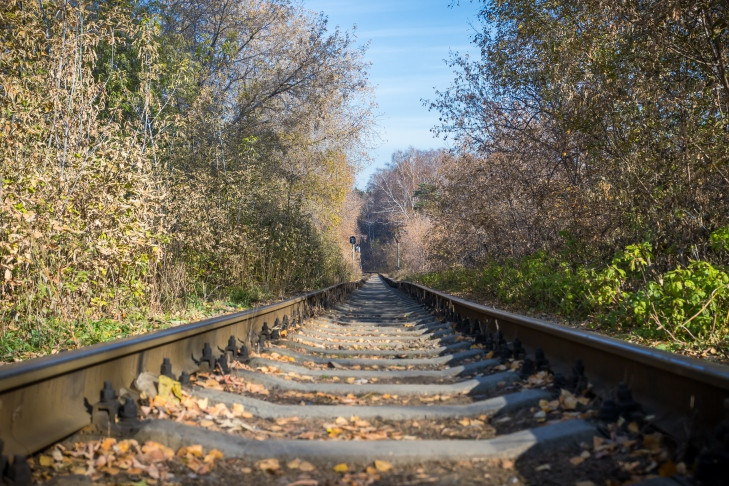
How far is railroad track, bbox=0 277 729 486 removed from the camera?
3041 millimetres

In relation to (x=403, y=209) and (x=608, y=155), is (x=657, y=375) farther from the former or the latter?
(x=403, y=209)

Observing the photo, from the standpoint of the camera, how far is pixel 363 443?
11.4 feet

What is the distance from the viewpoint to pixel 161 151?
508 inches

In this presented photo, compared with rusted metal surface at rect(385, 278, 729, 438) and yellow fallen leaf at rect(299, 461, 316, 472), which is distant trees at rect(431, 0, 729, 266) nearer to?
rusted metal surface at rect(385, 278, 729, 438)

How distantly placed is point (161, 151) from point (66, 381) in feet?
32.8

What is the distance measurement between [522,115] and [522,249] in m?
3.56

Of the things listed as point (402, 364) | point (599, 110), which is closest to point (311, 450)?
point (402, 364)

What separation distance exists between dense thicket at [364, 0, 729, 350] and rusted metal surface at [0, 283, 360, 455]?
189 inches

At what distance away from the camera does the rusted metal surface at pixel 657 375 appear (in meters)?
2.95

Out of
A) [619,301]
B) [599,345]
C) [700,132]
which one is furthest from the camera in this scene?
[700,132]

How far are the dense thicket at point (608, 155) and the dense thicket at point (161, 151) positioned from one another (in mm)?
5609

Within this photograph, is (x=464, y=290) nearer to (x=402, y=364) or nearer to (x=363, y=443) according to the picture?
(x=402, y=364)

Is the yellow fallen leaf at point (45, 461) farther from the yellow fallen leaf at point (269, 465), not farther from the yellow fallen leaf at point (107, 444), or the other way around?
the yellow fallen leaf at point (269, 465)

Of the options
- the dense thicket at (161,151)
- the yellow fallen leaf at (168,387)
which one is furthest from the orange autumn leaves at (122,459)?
the dense thicket at (161,151)
